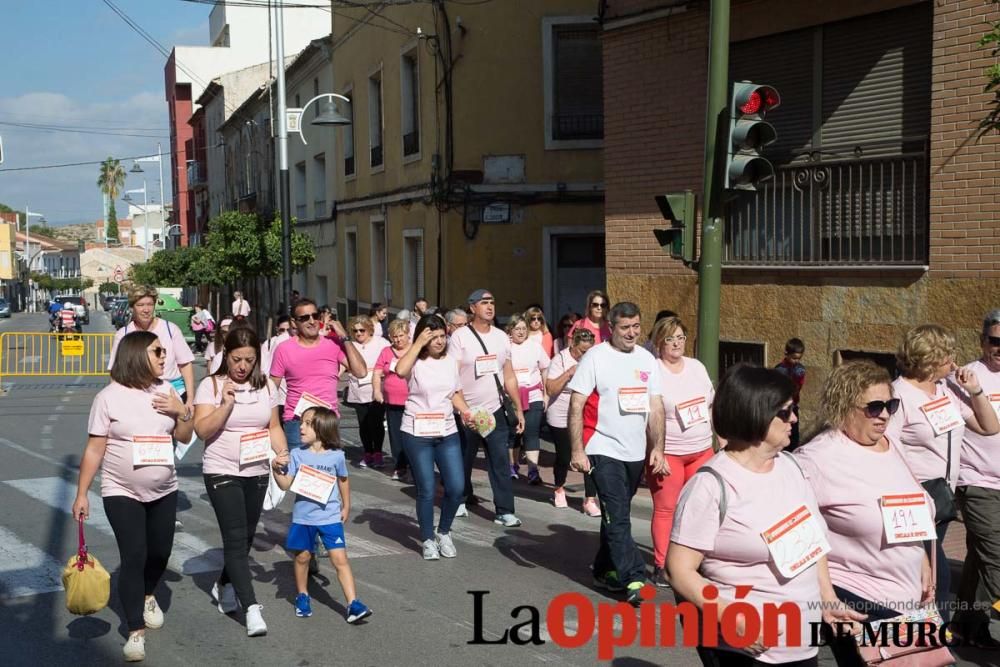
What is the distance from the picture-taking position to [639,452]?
7.09 meters

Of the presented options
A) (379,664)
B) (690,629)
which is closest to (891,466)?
(690,629)

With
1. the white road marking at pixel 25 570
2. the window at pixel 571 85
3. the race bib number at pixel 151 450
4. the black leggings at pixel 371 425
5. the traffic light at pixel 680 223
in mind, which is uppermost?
the window at pixel 571 85

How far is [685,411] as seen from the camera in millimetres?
7207

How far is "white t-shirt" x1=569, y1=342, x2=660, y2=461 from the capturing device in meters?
7.02

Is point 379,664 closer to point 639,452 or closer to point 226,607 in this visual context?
point 226,607

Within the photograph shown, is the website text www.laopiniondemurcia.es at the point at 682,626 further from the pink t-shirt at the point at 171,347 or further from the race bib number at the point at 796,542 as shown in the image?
the pink t-shirt at the point at 171,347

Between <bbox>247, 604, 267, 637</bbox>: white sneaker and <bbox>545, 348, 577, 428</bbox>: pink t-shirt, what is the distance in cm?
462

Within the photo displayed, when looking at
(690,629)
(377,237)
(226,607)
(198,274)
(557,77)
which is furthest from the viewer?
(198,274)

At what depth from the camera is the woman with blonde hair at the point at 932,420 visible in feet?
17.5

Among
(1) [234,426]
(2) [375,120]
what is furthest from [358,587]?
(2) [375,120]

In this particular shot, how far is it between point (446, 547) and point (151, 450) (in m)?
2.73

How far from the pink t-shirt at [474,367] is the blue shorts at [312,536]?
2829 millimetres

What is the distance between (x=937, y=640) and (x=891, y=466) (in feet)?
2.06

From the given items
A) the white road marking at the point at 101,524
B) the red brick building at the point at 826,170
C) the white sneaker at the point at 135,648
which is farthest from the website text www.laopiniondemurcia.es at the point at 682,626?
the red brick building at the point at 826,170
